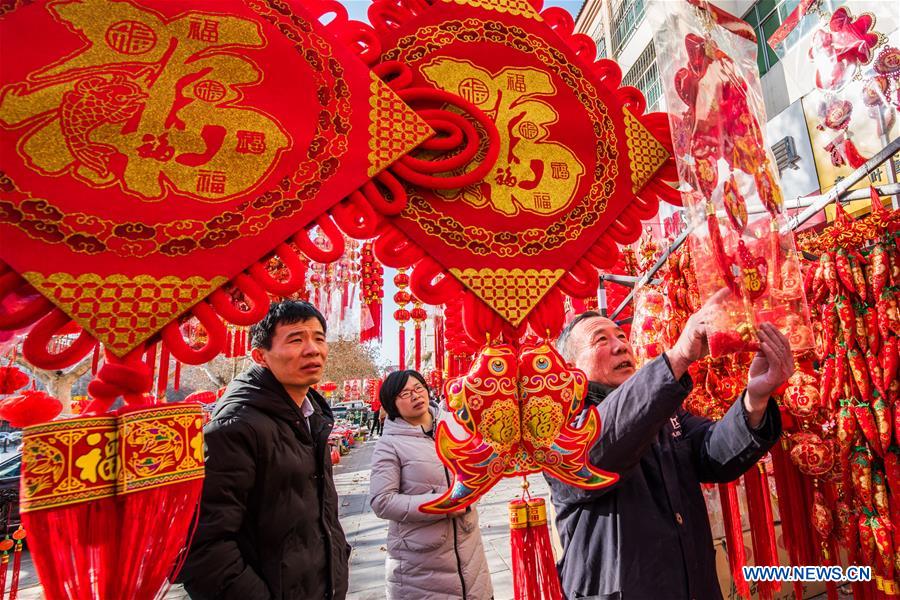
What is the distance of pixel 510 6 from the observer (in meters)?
1.14

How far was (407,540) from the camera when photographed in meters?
1.77

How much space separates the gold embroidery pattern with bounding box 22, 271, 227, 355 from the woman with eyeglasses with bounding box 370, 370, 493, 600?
135cm

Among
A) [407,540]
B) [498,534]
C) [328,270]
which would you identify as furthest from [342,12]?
[498,534]

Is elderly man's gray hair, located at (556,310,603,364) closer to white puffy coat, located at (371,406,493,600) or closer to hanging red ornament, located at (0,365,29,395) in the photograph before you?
white puffy coat, located at (371,406,493,600)

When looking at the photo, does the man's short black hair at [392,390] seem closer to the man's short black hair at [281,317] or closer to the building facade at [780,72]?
the man's short black hair at [281,317]

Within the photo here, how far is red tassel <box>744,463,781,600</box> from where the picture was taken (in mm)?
1603

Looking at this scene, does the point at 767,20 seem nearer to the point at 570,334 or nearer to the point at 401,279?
the point at 570,334

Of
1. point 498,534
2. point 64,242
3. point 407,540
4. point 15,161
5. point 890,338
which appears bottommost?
point 498,534

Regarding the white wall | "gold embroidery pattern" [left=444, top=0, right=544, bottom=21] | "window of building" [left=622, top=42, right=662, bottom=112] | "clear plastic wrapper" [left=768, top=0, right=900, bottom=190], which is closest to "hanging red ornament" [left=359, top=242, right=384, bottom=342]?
"gold embroidery pattern" [left=444, top=0, right=544, bottom=21]

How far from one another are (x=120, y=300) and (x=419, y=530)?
1.47 meters

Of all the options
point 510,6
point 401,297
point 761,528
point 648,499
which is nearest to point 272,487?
point 401,297

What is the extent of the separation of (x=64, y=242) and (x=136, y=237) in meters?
0.09

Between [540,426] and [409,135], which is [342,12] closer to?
[409,135]

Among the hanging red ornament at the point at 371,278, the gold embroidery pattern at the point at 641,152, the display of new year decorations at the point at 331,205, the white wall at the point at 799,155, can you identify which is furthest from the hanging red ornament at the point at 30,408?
the white wall at the point at 799,155
